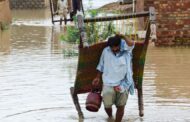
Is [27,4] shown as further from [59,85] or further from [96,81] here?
[96,81]

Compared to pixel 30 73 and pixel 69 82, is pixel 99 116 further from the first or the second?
pixel 30 73

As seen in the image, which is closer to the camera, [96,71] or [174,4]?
[96,71]

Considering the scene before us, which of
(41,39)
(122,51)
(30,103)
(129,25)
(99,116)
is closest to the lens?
(122,51)

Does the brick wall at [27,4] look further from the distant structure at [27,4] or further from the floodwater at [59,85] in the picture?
the floodwater at [59,85]

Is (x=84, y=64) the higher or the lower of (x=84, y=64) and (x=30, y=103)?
the higher


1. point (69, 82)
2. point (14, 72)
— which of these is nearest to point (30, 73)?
point (14, 72)

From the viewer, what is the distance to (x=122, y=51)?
8734 mm

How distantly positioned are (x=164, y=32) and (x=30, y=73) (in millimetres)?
5745

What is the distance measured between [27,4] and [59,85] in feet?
88.9

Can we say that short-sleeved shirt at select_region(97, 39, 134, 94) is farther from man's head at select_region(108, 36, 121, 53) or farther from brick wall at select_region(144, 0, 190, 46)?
brick wall at select_region(144, 0, 190, 46)

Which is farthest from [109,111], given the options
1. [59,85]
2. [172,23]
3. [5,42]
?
[5,42]

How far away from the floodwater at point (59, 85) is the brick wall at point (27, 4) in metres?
19.3

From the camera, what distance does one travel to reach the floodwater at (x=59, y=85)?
9.59 meters

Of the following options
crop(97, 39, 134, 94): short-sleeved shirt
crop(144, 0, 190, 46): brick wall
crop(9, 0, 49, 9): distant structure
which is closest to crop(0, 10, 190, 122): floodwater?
crop(144, 0, 190, 46): brick wall
